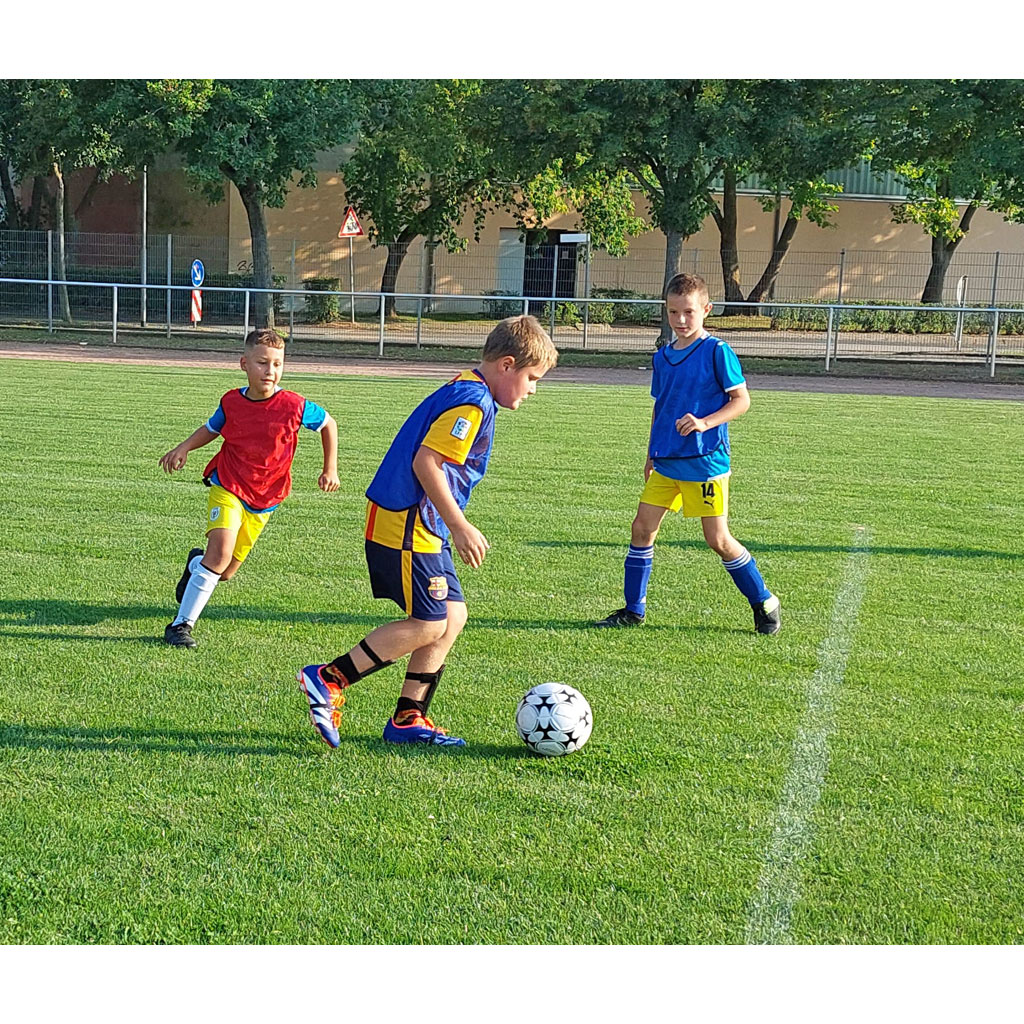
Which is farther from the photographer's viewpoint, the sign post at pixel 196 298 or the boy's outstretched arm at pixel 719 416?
the sign post at pixel 196 298

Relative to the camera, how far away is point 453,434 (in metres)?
4.17

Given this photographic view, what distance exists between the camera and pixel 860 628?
609cm

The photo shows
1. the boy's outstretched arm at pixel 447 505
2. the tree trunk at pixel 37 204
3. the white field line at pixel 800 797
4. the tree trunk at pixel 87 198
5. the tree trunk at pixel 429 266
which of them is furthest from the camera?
the tree trunk at pixel 87 198

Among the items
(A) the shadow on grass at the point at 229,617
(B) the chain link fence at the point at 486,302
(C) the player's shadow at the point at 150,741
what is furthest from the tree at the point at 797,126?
(C) the player's shadow at the point at 150,741

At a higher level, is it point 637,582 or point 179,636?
point 637,582

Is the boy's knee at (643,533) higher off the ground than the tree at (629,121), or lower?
lower

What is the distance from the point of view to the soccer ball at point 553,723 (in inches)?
168

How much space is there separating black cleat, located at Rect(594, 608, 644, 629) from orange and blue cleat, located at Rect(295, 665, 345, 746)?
6.45ft

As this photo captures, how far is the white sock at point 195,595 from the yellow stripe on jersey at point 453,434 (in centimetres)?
185

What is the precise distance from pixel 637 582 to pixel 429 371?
53.5ft

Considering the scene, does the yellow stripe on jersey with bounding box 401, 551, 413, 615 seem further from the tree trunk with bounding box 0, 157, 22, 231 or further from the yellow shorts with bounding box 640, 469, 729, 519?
the tree trunk with bounding box 0, 157, 22, 231

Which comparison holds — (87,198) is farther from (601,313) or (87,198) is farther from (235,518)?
(235,518)

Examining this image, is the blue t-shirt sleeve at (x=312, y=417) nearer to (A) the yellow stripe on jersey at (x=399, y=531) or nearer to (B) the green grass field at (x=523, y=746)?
(B) the green grass field at (x=523, y=746)

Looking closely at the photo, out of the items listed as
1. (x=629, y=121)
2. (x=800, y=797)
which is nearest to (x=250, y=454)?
(x=800, y=797)
